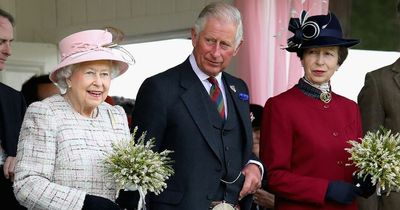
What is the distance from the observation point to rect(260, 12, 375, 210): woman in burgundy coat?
16.4 ft

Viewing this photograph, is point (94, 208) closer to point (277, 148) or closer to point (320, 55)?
point (277, 148)

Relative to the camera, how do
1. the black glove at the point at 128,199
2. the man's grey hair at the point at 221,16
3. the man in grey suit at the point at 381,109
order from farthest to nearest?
the man in grey suit at the point at 381,109
the man's grey hair at the point at 221,16
the black glove at the point at 128,199

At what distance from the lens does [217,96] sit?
4984 mm

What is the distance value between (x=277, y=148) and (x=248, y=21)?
7.79ft

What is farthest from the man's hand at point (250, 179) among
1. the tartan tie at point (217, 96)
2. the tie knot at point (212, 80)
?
the tie knot at point (212, 80)

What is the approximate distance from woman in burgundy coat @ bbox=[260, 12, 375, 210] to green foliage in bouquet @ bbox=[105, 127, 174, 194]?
85cm

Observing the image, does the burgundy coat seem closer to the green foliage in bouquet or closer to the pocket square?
the pocket square

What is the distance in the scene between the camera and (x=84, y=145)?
4.34 meters

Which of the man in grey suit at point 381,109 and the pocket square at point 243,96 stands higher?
the pocket square at point 243,96

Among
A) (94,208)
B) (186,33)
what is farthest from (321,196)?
(186,33)

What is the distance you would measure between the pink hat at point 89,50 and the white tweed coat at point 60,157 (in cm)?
18

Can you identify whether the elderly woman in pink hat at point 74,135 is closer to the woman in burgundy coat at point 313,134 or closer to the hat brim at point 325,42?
the woman in burgundy coat at point 313,134

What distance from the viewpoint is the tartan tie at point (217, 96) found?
4941 millimetres

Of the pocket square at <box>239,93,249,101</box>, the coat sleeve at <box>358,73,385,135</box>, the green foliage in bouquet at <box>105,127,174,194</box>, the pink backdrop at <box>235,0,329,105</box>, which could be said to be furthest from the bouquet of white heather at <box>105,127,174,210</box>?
the pink backdrop at <box>235,0,329,105</box>
